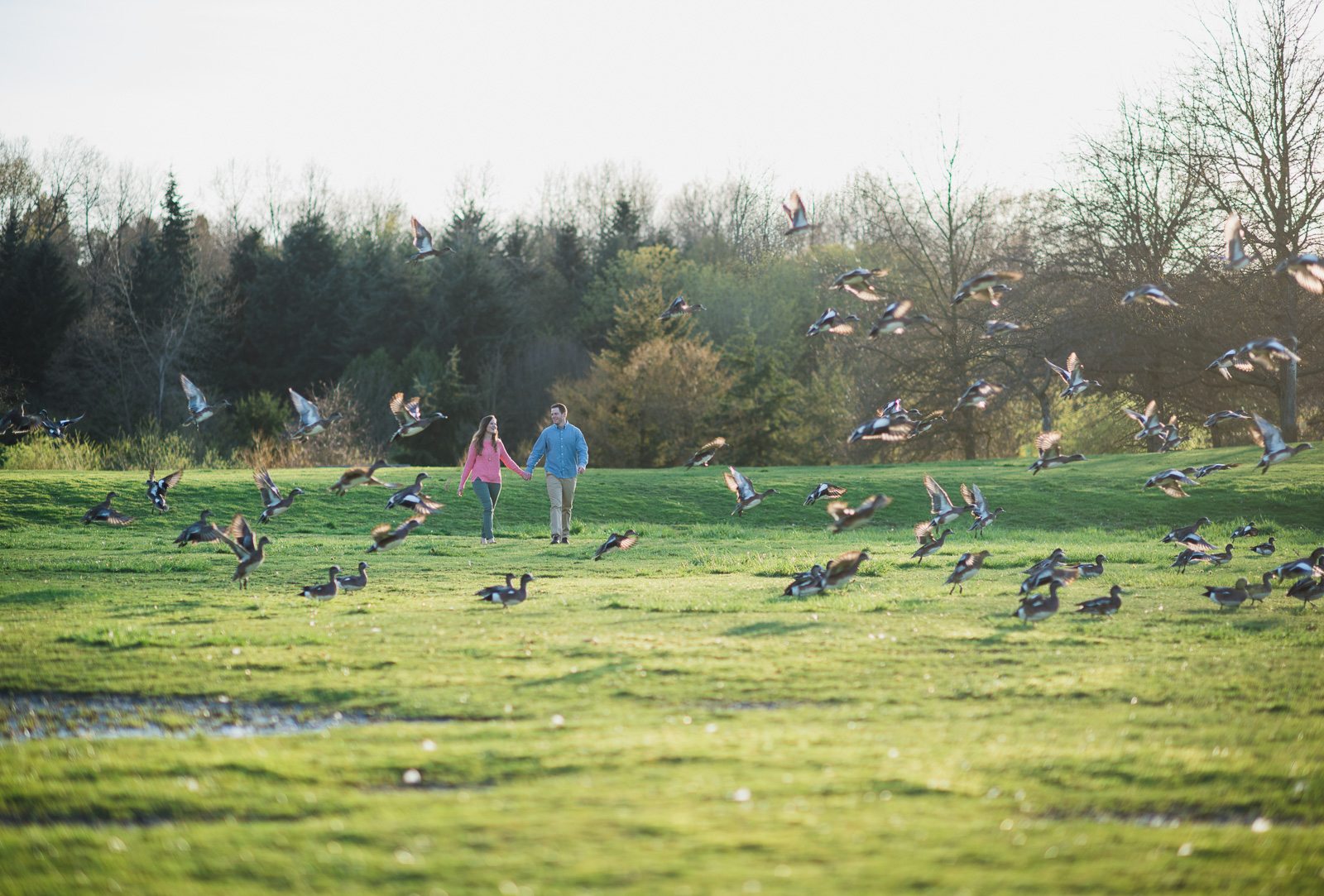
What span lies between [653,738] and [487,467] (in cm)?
1369

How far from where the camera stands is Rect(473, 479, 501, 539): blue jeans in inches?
778

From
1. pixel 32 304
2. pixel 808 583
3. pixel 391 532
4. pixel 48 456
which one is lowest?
pixel 808 583

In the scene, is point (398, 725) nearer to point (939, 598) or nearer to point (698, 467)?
point (939, 598)

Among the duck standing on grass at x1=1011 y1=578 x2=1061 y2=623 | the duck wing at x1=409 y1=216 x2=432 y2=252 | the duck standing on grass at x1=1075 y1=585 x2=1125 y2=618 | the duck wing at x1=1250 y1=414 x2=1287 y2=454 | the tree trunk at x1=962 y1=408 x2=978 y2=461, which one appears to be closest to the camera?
the duck standing on grass at x1=1011 y1=578 x2=1061 y2=623

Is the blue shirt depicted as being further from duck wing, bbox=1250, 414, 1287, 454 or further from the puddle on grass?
the puddle on grass

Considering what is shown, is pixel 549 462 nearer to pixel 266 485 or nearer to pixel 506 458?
pixel 506 458

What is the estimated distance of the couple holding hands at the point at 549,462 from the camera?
1938 centimetres

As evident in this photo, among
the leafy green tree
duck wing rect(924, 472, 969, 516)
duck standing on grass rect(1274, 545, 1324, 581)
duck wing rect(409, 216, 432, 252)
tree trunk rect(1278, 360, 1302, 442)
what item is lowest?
duck standing on grass rect(1274, 545, 1324, 581)

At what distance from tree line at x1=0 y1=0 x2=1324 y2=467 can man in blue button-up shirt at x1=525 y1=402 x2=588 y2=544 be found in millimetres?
13516

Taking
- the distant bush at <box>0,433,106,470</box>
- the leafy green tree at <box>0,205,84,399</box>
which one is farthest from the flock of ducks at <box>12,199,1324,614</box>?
the leafy green tree at <box>0,205,84,399</box>

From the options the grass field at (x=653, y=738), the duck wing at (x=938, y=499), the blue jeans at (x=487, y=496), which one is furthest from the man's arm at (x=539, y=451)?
the duck wing at (x=938, y=499)

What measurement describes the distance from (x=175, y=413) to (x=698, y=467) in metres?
31.7

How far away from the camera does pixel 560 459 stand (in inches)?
767

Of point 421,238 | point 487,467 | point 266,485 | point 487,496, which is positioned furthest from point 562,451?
point 421,238
